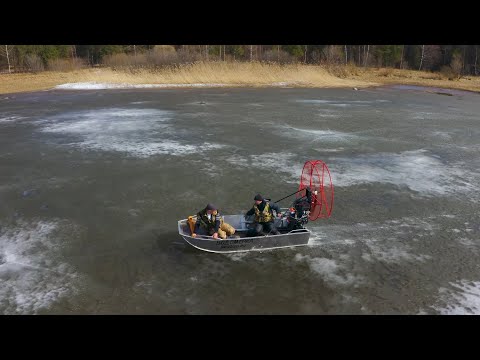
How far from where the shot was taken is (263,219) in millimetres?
8305

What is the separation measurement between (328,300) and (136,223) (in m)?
4.99

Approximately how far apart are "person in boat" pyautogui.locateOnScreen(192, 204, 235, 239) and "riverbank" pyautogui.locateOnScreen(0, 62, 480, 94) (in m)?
27.5

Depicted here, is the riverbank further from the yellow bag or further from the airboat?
the yellow bag

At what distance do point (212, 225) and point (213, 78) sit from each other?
2941 cm

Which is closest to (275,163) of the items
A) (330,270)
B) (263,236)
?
(263,236)

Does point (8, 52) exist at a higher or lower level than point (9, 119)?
higher

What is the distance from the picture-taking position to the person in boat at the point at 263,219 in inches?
325

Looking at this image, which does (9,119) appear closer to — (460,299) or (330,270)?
(330,270)

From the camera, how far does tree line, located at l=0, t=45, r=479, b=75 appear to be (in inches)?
1489

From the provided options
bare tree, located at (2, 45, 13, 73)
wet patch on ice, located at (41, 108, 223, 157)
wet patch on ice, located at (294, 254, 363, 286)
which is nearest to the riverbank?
bare tree, located at (2, 45, 13, 73)

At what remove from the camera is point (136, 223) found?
31.6 ft

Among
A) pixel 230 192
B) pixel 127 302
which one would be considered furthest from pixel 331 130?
pixel 127 302

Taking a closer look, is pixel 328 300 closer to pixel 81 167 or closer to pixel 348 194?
pixel 348 194

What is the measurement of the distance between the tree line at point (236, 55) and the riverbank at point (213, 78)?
1719 mm
